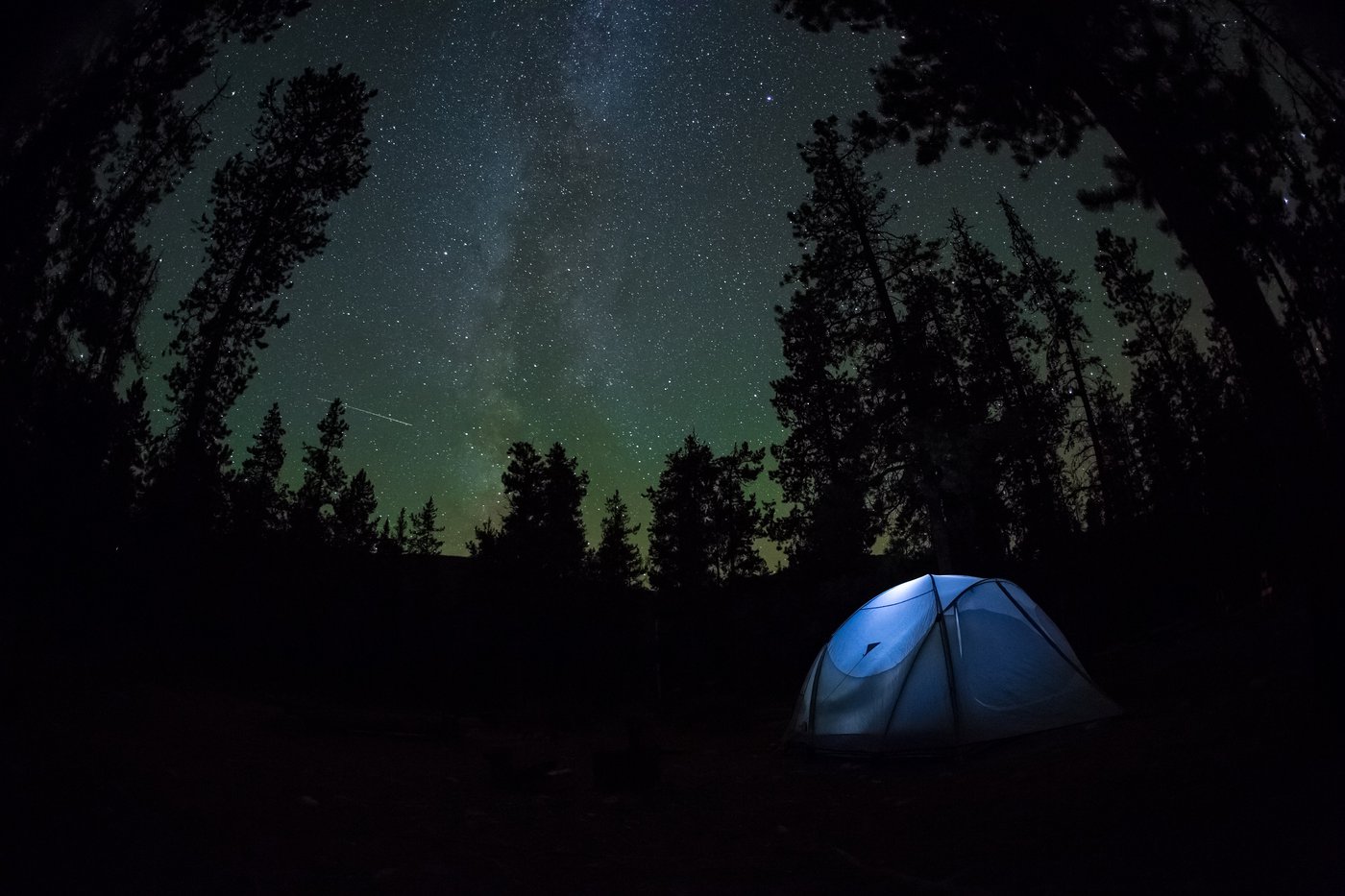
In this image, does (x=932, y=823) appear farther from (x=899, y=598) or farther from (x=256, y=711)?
(x=256, y=711)

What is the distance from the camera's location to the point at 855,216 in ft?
59.8

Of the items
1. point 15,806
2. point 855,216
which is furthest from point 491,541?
point 15,806

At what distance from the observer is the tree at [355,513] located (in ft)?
128

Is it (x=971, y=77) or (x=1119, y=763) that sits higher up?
(x=971, y=77)

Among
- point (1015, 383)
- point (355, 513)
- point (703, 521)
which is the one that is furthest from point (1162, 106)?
point (355, 513)

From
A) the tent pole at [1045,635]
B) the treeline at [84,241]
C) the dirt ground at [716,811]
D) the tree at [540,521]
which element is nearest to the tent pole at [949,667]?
the dirt ground at [716,811]

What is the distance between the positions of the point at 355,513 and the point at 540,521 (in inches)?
641

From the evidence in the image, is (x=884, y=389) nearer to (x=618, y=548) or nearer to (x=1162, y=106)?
Result: (x=1162, y=106)

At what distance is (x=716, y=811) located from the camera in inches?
264

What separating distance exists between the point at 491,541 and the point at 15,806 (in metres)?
36.3

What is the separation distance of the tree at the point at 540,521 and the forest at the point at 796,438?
0.27m

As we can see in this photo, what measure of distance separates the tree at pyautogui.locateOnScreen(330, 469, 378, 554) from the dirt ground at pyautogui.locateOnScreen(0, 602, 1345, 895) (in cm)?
3100

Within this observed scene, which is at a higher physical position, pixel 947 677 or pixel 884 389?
pixel 884 389

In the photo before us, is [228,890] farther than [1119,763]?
No
